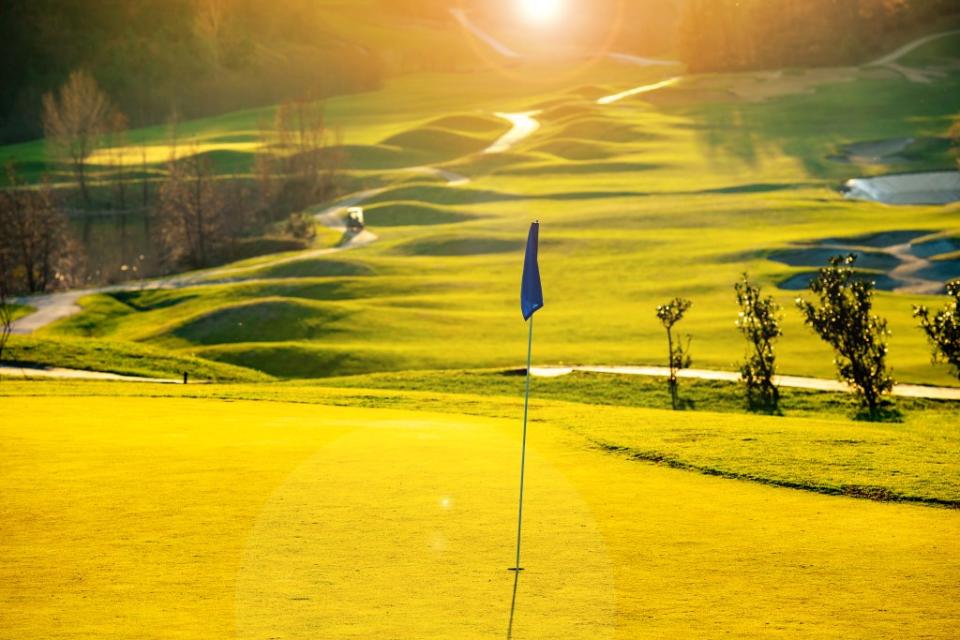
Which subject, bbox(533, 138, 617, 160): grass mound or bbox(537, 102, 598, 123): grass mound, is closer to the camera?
bbox(533, 138, 617, 160): grass mound

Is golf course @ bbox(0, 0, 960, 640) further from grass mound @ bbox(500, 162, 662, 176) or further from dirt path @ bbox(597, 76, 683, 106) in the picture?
dirt path @ bbox(597, 76, 683, 106)

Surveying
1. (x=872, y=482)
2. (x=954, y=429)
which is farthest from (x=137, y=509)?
(x=954, y=429)

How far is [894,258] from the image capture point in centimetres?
6081

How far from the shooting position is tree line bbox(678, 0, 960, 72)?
521 feet

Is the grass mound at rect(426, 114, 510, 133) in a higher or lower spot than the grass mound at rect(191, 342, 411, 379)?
higher

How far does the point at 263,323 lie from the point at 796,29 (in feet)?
403

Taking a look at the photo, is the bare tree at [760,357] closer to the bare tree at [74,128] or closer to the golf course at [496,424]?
the golf course at [496,424]

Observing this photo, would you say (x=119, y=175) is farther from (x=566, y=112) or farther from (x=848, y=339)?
(x=848, y=339)

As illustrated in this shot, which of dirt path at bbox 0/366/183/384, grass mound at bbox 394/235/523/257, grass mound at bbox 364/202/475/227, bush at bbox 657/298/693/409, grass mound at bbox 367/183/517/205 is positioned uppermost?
grass mound at bbox 367/183/517/205

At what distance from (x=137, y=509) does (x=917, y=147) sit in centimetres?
10671

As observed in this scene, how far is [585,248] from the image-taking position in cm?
7162

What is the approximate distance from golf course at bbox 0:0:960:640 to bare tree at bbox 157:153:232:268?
100 cm

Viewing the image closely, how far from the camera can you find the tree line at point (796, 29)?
521 ft

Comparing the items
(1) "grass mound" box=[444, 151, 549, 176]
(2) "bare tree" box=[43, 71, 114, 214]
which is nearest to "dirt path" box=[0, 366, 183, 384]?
(1) "grass mound" box=[444, 151, 549, 176]
